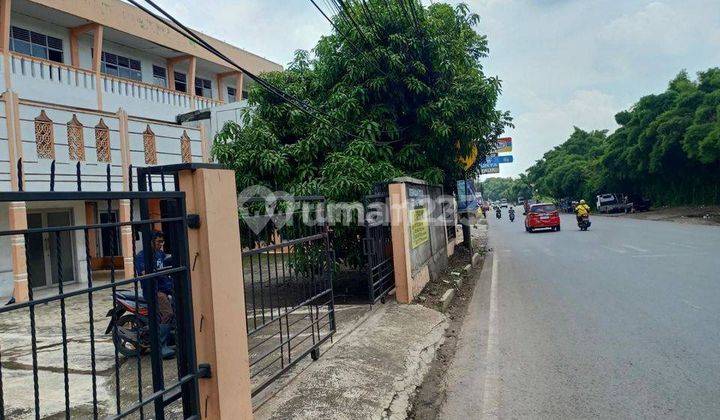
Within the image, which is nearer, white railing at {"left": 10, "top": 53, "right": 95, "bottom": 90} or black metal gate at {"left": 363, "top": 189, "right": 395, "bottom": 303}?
black metal gate at {"left": 363, "top": 189, "right": 395, "bottom": 303}

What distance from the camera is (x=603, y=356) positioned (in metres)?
5.25

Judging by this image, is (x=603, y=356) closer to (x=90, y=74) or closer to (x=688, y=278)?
(x=688, y=278)

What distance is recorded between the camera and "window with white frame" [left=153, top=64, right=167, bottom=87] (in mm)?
20188

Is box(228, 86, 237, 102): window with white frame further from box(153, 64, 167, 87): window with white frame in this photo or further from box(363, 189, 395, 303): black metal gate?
box(363, 189, 395, 303): black metal gate

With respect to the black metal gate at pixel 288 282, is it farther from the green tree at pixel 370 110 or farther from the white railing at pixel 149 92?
the white railing at pixel 149 92

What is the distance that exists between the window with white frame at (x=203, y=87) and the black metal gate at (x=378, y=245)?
1688cm

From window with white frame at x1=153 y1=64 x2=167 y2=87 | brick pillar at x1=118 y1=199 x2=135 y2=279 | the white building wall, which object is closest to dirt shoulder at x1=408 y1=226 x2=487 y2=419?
brick pillar at x1=118 y1=199 x2=135 y2=279

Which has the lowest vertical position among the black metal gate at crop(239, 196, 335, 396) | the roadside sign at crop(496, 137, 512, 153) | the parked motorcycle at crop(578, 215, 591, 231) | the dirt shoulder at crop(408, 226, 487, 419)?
the dirt shoulder at crop(408, 226, 487, 419)

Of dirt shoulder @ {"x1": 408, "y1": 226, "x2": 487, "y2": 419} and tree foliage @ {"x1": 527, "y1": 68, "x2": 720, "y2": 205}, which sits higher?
tree foliage @ {"x1": 527, "y1": 68, "x2": 720, "y2": 205}

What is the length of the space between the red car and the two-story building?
53.7ft

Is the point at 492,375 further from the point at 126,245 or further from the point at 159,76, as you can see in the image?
the point at 159,76

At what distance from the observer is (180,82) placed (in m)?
21.5

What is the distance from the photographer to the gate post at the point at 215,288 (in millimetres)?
3121

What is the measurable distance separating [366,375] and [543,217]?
2252 centimetres
